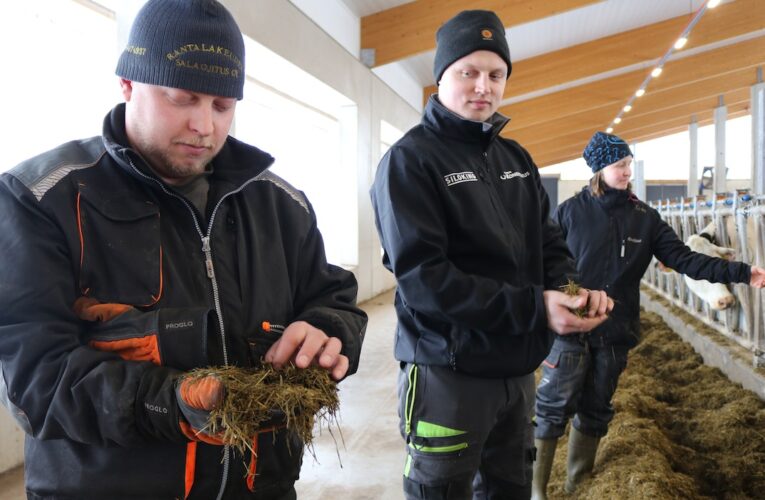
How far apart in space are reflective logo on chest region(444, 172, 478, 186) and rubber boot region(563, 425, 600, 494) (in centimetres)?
172

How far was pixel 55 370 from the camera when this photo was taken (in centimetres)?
98

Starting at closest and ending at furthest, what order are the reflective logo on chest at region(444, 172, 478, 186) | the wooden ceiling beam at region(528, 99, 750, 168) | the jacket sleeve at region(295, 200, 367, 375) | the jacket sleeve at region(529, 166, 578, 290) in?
the jacket sleeve at region(295, 200, 367, 375)
the reflective logo on chest at region(444, 172, 478, 186)
the jacket sleeve at region(529, 166, 578, 290)
the wooden ceiling beam at region(528, 99, 750, 168)

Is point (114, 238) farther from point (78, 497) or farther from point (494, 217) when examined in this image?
point (494, 217)

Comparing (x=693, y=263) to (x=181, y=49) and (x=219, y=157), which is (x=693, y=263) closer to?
(x=219, y=157)

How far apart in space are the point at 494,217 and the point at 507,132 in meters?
14.9

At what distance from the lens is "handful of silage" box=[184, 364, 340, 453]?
100cm

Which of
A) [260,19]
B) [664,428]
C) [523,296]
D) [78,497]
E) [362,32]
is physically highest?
[362,32]

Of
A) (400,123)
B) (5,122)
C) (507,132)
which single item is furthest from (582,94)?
(5,122)

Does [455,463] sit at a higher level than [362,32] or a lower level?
lower

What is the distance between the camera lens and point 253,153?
4.53 feet

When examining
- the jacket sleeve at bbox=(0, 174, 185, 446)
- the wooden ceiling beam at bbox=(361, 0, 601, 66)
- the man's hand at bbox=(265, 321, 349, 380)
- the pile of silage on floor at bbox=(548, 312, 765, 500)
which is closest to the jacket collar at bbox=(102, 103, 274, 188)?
the jacket sleeve at bbox=(0, 174, 185, 446)

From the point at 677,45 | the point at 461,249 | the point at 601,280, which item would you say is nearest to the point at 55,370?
the point at 461,249

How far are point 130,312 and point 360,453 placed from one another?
274cm

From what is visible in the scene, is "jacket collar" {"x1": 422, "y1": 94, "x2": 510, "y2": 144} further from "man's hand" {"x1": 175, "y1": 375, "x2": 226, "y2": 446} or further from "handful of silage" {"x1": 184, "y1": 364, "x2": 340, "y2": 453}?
"man's hand" {"x1": 175, "y1": 375, "x2": 226, "y2": 446}
